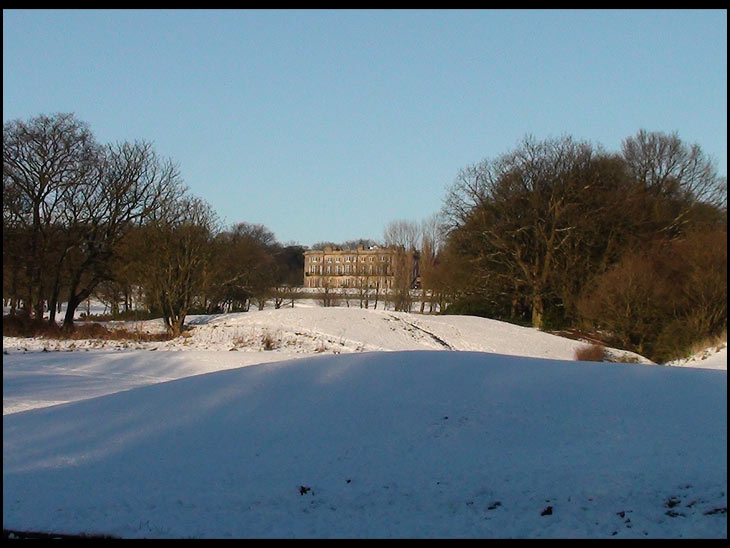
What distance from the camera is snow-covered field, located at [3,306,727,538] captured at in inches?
295

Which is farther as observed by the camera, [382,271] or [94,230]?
[382,271]

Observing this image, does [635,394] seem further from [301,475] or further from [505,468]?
[301,475]

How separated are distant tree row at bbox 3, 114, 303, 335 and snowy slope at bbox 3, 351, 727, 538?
2145 cm

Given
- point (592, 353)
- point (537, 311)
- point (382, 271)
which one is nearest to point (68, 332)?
point (592, 353)

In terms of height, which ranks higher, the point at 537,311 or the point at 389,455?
the point at 537,311

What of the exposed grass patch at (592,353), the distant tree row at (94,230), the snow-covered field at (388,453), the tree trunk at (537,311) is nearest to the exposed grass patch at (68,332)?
the distant tree row at (94,230)

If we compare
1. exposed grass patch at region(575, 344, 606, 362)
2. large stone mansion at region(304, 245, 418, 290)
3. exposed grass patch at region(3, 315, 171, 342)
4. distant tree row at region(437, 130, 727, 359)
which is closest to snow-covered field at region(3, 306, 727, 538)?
distant tree row at region(437, 130, 727, 359)

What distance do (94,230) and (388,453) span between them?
32564mm

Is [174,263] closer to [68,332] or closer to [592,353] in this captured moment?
[68,332]

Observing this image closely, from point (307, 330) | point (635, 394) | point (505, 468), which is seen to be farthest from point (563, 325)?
point (505, 468)

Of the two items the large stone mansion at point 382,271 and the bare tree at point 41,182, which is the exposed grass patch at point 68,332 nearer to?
the bare tree at point 41,182

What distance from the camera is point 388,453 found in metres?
9.20

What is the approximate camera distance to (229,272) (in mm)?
42062

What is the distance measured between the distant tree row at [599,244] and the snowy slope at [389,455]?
10055 millimetres
